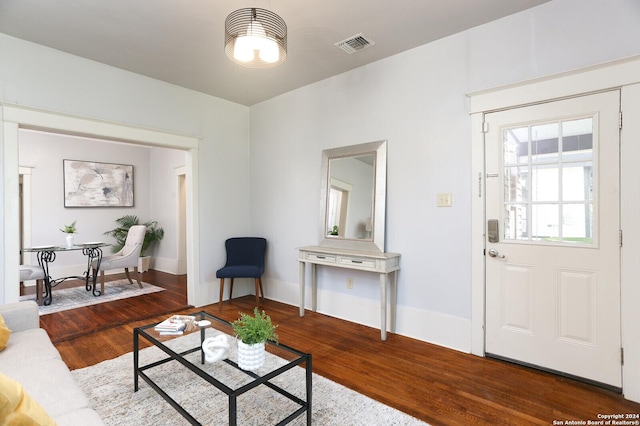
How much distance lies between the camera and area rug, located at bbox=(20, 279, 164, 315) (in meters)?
4.25

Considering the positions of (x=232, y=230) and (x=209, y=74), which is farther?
(x=232, y=230)

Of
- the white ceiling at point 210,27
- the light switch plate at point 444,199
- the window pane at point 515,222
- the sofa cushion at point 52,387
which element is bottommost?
the sofa cushion at point 52,387

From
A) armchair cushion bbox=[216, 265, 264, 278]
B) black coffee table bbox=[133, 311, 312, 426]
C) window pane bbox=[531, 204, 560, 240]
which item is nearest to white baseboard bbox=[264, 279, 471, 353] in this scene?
armchair cushion bbox=[216, 265, 264, 278]

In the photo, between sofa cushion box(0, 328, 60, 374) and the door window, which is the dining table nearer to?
sofa cushion box(0, 328, 60, 374)

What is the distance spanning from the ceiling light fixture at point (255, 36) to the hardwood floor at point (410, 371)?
233 centimetres

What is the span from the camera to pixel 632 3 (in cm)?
214

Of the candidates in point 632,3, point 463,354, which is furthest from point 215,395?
point 632,3

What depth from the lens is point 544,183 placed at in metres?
2.50

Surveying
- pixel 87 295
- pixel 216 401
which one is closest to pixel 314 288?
pixel 216 401

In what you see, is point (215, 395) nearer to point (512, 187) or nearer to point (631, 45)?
point (512, 187)

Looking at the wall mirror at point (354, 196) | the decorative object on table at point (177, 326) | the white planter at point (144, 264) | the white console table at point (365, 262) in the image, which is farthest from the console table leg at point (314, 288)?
the white planter at point (144, 264)

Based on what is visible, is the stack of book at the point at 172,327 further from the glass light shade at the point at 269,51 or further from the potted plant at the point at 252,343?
the glass light shade at the point at 269,51

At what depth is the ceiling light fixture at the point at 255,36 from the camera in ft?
6.67

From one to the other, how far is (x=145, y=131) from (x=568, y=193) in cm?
413
